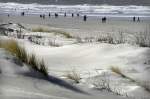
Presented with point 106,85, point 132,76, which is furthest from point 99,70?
point 106,85

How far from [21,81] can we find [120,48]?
14.8 ft

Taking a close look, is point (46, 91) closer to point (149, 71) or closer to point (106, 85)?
point (106, 85)

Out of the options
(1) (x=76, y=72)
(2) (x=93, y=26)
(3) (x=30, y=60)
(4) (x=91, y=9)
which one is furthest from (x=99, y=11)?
(3) (x=30, y=60)

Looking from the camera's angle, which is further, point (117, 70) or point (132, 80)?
point (117, 70)

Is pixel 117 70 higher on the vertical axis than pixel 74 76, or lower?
lower

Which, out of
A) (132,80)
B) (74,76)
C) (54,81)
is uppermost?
(54,81)

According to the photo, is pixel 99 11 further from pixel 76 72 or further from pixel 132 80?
pixel 132 80

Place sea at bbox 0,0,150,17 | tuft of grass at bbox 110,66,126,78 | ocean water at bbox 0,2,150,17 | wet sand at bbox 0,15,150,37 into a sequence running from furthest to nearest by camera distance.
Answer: sea at bbox 0,0,150,17 → ocean water at bbox 0,2,150,17 → wet sand at bbox 0,15,150,37 → tuft of grass at bbox 110,66,126,78

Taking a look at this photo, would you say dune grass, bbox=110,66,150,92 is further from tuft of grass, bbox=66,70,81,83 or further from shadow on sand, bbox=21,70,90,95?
shadow on sand, bbox=21,70,90,95

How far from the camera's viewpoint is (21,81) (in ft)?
17.6

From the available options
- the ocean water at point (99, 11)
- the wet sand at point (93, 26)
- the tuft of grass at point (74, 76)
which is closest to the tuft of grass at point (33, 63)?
the tuft of grass at point (74, 76)

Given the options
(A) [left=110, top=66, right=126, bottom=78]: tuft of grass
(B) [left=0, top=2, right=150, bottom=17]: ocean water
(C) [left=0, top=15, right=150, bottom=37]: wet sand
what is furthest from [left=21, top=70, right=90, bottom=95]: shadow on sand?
(B) [left=0, top=2, right=150, bottom=17]: ocean water

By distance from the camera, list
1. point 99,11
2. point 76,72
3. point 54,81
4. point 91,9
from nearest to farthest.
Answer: point 54,81
point 76,72
point 99,11
point 91,9

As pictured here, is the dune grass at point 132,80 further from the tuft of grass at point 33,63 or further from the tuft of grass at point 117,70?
the tuft of grass at point 33,63
